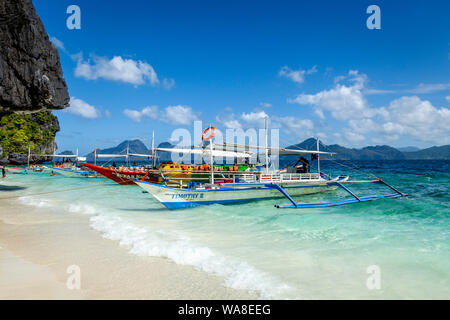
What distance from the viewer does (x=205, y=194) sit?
15.8 metres

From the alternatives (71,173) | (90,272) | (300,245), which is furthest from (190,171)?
(71,173)

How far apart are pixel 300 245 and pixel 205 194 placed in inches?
320

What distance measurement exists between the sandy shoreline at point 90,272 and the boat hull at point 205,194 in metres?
5.45

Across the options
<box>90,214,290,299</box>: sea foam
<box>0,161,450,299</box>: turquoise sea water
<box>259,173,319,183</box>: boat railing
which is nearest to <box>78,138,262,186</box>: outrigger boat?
<box>259,173,319,183</box>: boat railing

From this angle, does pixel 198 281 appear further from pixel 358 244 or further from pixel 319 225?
pixel 319 225

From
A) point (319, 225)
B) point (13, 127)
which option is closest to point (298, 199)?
point (319, 225)

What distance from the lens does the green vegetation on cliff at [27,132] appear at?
58.6 m

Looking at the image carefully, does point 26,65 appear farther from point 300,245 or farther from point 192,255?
point 300,245

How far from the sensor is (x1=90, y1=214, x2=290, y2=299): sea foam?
5.67 m

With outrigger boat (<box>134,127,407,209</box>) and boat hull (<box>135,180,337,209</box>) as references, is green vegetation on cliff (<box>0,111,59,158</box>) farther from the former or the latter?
outrigger boat (<box>134,127,407,209</box>)

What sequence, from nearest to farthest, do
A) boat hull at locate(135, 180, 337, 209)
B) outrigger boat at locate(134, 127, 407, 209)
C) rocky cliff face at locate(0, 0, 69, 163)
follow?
1. boat hull at locate(135, 180, 337, 209)
2. outrigger boat at locate(134, 127, 407, 209)
3. rocky cliff face at locate(0, 0, 69, 163)

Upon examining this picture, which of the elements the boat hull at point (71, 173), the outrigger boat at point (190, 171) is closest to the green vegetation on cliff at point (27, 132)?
the boat hull at point (71, 173)

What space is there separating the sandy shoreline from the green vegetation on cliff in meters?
65.0
